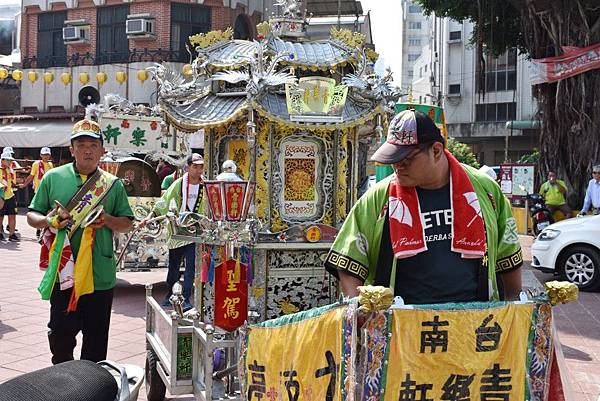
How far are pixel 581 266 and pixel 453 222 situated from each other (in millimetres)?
7718

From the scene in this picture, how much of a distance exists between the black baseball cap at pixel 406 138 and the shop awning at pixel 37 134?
20.4 m

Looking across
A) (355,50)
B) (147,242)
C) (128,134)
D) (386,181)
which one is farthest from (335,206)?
(128,134)

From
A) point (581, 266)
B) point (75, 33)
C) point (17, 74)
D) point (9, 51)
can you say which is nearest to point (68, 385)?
point (581, 266)

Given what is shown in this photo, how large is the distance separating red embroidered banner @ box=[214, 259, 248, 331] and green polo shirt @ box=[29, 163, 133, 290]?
0.71 metres

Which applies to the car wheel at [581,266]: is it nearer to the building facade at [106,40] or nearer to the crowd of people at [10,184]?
the crowd of people at [10,184]

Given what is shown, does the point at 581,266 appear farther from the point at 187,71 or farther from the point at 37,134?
the point at 37,134

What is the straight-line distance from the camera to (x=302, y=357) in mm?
2967

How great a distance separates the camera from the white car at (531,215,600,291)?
9766 millimetres

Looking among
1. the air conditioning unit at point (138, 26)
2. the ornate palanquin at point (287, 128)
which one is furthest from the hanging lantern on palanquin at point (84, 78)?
the ornate palanquin at point (287, 128)

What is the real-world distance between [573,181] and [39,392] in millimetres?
16712

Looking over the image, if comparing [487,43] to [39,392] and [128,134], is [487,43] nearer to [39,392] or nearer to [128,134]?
[128,134]

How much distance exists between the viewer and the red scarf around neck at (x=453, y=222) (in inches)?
114

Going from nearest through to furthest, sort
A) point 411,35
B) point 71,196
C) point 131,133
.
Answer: point 71,196
point 131,133
point 411,35

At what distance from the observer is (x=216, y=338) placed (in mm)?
4461
